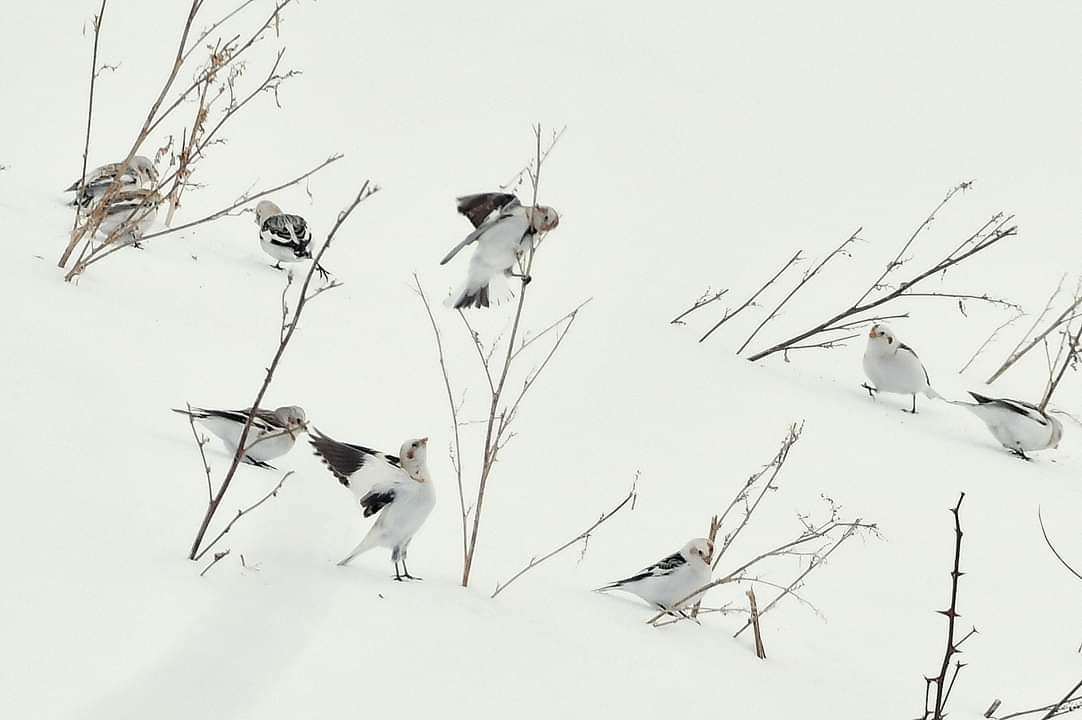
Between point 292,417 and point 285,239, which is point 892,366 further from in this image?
point 292,417

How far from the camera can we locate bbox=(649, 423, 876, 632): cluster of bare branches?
12.5ft

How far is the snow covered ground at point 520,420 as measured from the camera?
2762mm

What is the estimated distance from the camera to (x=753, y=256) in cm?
1157

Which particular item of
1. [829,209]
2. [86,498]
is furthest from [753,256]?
[86,498]

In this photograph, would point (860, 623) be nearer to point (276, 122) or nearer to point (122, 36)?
point (276, 122)

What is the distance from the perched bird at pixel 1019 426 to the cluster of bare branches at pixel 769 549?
2202 millimetres

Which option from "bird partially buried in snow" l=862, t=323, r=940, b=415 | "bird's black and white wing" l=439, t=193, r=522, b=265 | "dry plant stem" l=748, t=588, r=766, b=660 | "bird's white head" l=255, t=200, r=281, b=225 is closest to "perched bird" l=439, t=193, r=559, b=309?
"bird's black and white wing" l=439, t=193, r=522, b=265

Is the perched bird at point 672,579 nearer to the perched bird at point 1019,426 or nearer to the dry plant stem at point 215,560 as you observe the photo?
the dry plant stem at point 215,560

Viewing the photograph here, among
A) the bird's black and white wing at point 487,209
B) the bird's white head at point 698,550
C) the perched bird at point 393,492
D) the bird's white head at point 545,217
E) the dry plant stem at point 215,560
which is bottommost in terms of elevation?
the dry plant stem at point 215,560

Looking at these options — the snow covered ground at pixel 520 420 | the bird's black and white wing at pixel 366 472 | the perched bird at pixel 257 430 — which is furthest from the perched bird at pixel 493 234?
the bird's black and white wing at pixel 366 472

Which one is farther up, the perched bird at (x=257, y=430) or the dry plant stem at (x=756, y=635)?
the perched bird at (x=257, y=430)

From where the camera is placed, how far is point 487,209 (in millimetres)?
5602

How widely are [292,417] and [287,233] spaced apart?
11.6 ft

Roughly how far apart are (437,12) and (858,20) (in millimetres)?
7639
